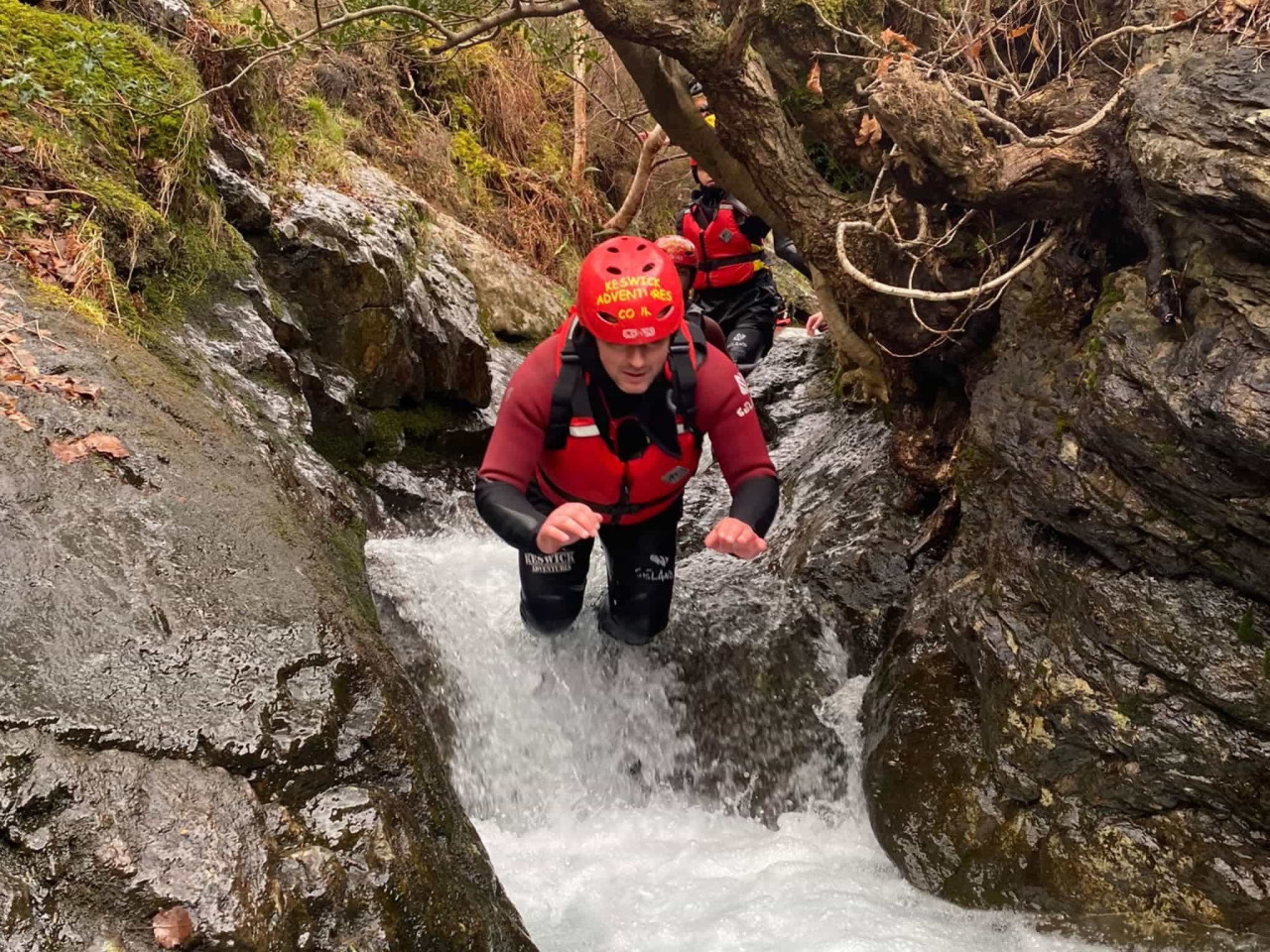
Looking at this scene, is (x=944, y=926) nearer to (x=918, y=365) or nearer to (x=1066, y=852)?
(x=1066, y=852)

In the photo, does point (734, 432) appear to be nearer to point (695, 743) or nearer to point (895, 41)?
point (695, 743)

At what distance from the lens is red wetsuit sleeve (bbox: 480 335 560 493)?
145 inches

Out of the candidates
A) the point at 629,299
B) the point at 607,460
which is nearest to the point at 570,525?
the point at 607,460

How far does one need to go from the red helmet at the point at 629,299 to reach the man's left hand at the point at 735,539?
0.85 meters

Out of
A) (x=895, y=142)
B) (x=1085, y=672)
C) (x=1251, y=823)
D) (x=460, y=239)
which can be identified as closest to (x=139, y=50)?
(x=460, y=239)

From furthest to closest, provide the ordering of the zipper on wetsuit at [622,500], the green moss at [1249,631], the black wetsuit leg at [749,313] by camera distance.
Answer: the black wetsuit leg at [749,313] < the zipper on wetsuit at [622,500] < the green moss at [1249,631]

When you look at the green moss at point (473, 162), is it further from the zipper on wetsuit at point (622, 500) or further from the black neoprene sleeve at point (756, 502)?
the black neoprene sleeve at point (756, 502)

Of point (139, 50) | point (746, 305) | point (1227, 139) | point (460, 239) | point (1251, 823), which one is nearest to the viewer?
point (1227, 139)

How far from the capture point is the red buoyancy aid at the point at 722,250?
731cm

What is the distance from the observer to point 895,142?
3451 millimetres

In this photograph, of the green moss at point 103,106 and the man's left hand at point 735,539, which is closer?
the man's left hand at point 735,539

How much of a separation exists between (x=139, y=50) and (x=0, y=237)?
7.03 feet

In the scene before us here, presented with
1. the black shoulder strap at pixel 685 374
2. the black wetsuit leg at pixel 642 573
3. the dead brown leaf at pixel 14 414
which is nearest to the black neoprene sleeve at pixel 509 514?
the black shoulder strap at pixel 685 374

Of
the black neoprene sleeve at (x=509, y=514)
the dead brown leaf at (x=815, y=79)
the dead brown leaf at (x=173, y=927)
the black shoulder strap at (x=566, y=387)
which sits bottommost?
the dead brown leaf at (x=173, y=927)
